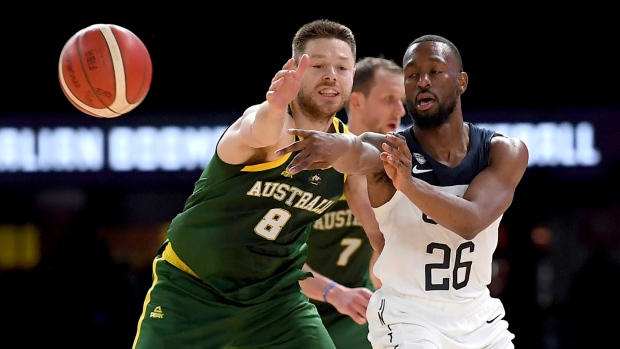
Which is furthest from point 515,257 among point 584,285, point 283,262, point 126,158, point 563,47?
point 283,262

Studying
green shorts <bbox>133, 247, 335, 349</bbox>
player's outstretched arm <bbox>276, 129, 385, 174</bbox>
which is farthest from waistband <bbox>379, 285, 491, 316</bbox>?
green shorts <bbox>133, 247, 335, 349</bbox>

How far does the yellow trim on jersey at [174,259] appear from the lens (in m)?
4.71

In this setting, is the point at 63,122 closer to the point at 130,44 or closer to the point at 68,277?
the point at 68,277

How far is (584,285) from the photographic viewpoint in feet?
33.7

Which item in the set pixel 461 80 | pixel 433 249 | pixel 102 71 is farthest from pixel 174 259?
pixel 461 80

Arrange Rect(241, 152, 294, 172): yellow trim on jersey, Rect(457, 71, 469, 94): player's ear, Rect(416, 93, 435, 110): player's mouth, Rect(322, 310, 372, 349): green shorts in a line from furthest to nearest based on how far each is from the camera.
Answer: Rect(322, 310, 372, 349): green shorts < Rect(241, 152, 294, 172): yellow trim on jersey < Rect(457, 71, 469, 94): player's ear < Rect(416, 93, 435, 110): player's mouth

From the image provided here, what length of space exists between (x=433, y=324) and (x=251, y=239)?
43.5 inches

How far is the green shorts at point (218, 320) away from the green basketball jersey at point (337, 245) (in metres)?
1.04

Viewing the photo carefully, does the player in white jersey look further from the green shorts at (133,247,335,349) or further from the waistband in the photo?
the green shorts at (133,247,335,349)

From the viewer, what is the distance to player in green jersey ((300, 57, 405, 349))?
5.65 metres

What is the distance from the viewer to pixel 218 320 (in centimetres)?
460

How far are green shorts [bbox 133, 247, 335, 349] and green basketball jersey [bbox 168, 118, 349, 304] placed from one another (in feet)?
0.20

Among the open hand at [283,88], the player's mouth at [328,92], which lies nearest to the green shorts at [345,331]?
the player's mouth at [328,92]

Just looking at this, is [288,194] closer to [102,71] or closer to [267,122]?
[267,122]
